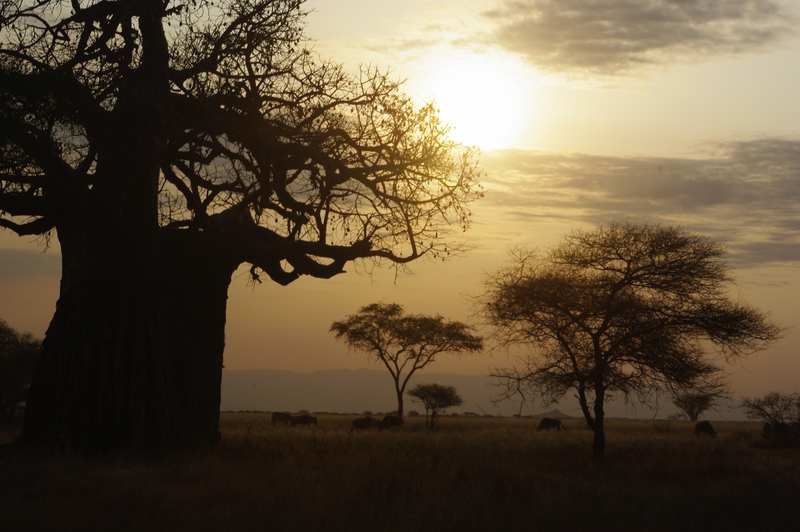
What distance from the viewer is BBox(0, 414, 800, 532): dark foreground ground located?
9.88 meters

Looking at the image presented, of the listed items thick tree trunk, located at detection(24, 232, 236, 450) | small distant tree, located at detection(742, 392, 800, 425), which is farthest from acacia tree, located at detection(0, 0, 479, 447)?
small distant tree, located at detection(742, 392, 800, 425)

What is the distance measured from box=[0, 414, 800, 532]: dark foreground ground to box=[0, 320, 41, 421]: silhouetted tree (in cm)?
3167

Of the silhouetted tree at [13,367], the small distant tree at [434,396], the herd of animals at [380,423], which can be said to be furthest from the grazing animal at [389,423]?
the silhouetted tree at [13,367]

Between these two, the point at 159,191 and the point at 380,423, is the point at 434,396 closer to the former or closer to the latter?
the point at 380,423

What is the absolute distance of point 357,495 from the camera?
11594 millimetres

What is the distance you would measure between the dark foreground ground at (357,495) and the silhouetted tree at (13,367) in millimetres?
31671

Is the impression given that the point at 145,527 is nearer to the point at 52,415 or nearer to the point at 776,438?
the point at 52,415

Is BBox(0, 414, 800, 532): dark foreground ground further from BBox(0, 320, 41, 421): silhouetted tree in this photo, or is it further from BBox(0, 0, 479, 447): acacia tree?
BBox(0, 320, 41, 421): silhouetted tree

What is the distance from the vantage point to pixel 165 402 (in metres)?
15.1

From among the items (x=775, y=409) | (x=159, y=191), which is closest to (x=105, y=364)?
(x=159, y=191)

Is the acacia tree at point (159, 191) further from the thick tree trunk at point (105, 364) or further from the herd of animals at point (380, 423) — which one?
the herd of animals at point (380, 423)

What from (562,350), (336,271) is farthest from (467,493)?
(562,350)

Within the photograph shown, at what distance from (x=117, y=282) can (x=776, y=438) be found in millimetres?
25739

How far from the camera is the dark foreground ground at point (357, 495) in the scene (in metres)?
9.88
